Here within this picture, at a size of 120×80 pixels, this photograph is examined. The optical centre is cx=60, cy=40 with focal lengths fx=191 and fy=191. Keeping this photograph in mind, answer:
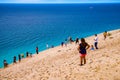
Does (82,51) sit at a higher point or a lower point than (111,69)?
higher

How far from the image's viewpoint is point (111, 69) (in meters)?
14.4

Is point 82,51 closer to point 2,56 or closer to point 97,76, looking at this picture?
point 97,76

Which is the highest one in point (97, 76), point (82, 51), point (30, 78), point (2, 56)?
point (82, 51)

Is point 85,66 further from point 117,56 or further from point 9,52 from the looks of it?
point 9,52

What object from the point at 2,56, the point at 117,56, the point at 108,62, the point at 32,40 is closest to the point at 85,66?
the point at 108,62

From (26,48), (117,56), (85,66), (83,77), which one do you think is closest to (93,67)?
(85,66)

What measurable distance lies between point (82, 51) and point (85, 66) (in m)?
1.55

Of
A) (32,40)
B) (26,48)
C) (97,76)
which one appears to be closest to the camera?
(97,76)

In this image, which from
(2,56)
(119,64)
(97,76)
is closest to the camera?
(97,76)

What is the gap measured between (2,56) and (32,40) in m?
20.6

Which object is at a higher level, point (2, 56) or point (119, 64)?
point (119, 64)

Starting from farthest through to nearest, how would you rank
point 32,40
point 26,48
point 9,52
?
point 32,40 → point 26,48 → point 9,52

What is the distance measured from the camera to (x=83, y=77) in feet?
46.4

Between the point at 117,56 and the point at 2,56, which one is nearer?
the point at 117,56
